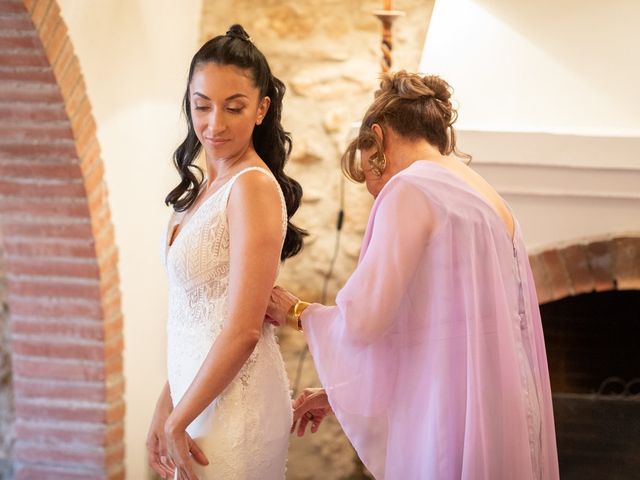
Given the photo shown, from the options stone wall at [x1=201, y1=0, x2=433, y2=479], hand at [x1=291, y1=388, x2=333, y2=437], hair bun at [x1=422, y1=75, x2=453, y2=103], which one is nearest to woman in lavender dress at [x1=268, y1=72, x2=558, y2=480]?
hair bun at [x1=422, y1=75, x2=453, y2=103]

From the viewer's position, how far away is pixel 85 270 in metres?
3.34

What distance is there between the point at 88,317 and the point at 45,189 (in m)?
0.48

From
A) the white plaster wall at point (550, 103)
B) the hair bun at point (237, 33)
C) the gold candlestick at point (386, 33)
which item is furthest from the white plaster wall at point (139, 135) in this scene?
the hair bun at point (237, 33)

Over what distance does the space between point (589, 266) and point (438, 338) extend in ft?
5.58

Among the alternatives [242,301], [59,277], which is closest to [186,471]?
[242,301]

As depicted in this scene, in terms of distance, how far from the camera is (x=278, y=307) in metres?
2.08

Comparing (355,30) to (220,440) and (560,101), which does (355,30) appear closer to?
(560,101)

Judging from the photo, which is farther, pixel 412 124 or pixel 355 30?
pixel 355 30

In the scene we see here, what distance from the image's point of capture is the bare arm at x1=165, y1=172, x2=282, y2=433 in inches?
73.0

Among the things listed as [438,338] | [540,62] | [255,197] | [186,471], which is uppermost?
[540,62]

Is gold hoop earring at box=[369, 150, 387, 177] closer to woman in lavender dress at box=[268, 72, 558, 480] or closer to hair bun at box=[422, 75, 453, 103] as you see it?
woman in lavender dress at box=[268, 72, 558, 480]

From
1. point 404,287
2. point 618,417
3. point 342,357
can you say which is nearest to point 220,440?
point 342,357

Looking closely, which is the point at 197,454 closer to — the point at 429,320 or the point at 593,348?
the point at 429,320

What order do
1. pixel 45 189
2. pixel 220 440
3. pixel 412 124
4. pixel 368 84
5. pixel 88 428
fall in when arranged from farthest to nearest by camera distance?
1. pixel 368 84
2. pixel 88 428
3. pixel 45 189
4. pixel 412 124
5. pixel 220 440
